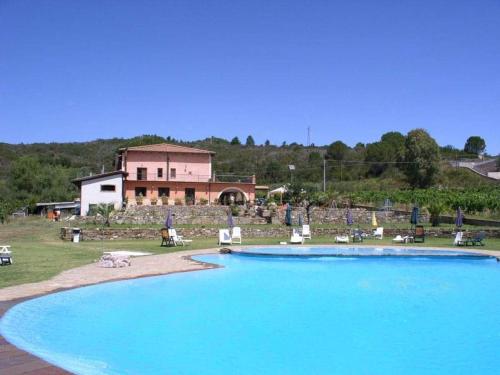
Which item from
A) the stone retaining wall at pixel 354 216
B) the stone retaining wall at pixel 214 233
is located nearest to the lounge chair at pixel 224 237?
the stone retaining wall at pixel 214 233

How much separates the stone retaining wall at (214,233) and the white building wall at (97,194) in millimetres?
15717

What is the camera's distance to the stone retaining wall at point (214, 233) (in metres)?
23.9

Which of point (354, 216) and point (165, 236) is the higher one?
point (354, 216)

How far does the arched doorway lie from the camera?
46.9 m

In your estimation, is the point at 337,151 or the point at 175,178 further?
the point at 337,151

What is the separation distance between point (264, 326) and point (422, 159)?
52402 mm

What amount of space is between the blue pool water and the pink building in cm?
3218

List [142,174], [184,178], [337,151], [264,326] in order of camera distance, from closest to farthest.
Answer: [264,326] → [142,174] → [184,178] → [337,151]

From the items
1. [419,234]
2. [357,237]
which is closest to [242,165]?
[357,237]

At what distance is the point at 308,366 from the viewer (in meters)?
7.07

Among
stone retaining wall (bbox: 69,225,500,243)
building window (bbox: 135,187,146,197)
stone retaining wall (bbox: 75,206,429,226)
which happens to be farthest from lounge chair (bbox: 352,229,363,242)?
building window (bbox: 135,187,146,197)

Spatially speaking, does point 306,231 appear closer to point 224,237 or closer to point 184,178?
point 224,237

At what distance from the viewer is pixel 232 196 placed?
161 ft

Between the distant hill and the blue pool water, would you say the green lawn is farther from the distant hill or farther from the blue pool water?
the distant hill
